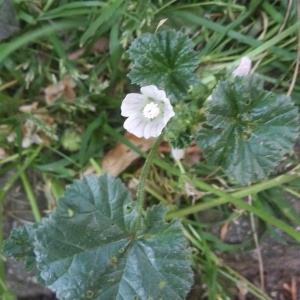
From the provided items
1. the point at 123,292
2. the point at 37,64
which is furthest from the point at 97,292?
the point at 37,64

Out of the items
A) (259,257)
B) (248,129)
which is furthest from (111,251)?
(259,257)

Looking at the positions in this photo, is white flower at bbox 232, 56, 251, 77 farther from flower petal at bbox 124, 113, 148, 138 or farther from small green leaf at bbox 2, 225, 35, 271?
small green leaf at bbox 2, 225, 35, 271

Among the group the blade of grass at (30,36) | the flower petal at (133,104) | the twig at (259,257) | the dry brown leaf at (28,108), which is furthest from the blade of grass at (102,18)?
the twig at (259,257)

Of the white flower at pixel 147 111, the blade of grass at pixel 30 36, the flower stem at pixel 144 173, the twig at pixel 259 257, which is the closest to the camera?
the white flower at pixel 147 111

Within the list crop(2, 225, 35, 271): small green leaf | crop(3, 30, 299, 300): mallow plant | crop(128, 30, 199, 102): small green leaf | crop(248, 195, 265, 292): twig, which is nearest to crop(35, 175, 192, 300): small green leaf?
crop(3, 30, 299, 300): mallow plant

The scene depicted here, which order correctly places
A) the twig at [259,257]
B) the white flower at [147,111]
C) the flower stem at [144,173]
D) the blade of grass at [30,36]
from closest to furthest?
the white flower at [147,111], the flower stem at [144,173], the blade of grass at [30,36], the twig at [259,257]

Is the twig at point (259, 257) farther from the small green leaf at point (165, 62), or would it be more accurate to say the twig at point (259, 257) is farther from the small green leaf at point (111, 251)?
the small green leaf at point (165, 62)
